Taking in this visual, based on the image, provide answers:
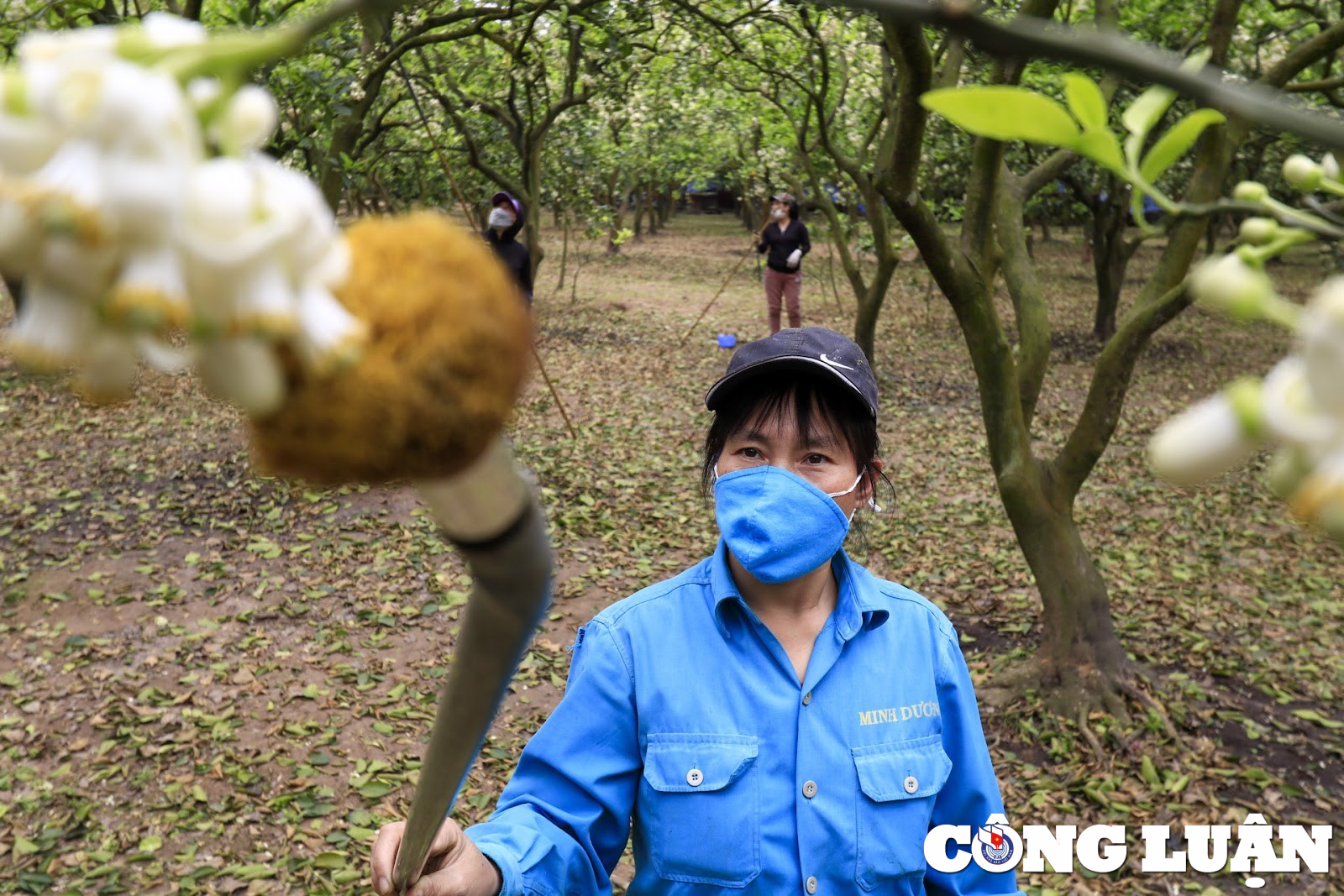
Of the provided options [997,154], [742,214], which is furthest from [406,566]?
[742,214]

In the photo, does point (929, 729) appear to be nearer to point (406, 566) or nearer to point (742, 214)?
point (406, 566)

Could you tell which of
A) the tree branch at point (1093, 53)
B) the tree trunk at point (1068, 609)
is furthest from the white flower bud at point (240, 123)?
the tree trunk at point (1068, 609)

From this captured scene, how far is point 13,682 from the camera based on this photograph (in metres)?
4.77

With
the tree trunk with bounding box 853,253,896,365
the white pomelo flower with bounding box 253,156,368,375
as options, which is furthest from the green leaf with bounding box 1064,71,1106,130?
the tree trunk with bounding box 853,253,896,365

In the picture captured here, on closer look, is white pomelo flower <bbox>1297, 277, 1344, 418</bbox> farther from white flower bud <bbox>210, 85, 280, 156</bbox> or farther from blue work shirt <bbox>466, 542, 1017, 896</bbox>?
blue work shirt <bbox>466, 542, 1017, 896</bbox>

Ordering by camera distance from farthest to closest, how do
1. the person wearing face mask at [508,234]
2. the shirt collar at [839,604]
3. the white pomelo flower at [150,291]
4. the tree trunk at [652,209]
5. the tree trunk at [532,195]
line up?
the tree trunk at [652,209], the tree trunk at [532,195], the person wearing face mask at [508,234], the shirt collar at [839,604], the white pomelo flower at [150,291]

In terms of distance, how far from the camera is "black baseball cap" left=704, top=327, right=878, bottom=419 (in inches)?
75.9

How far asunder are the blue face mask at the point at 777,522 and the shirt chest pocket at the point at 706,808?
0.31m

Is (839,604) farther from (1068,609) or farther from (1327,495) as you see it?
(1068,609)

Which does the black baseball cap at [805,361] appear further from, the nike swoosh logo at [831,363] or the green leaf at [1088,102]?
the green leaf at [1088,102]

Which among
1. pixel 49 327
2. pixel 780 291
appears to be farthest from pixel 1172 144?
pixel 780 291

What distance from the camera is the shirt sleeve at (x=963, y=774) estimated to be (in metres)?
1.96

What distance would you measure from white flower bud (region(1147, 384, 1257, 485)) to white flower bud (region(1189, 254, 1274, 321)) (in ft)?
0.13

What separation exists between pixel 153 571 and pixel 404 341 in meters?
6.12
